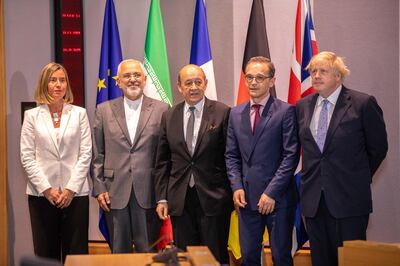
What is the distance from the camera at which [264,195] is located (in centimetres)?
378

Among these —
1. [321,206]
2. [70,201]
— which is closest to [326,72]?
[321,206]

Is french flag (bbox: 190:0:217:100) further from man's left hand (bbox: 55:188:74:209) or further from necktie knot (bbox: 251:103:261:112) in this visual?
man's left hand (bbox: 55:188:74:209)

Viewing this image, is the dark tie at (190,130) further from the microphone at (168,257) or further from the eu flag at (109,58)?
the microphone at (168,257)

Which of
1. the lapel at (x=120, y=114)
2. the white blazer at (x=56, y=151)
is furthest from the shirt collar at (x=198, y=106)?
the white blazer at (x=56, y=151)

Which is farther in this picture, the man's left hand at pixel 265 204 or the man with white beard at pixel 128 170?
the man with white beard at pixel 128 170

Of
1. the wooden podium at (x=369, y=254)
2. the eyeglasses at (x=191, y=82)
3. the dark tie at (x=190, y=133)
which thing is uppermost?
the eyeglasses at (x=191, y=82)

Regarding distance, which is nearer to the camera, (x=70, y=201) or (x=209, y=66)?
(x=70, y=201)

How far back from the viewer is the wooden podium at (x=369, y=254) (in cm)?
210

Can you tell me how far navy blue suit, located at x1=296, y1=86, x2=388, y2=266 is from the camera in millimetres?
3654

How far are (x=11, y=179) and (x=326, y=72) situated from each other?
315 cm

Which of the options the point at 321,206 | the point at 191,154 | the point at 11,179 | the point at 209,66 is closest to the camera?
the point at 321,206

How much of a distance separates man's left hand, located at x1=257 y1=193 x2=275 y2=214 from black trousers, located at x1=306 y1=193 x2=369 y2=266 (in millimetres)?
250

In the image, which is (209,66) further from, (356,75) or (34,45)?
(34,45)

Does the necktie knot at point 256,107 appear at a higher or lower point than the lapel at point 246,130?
higher
